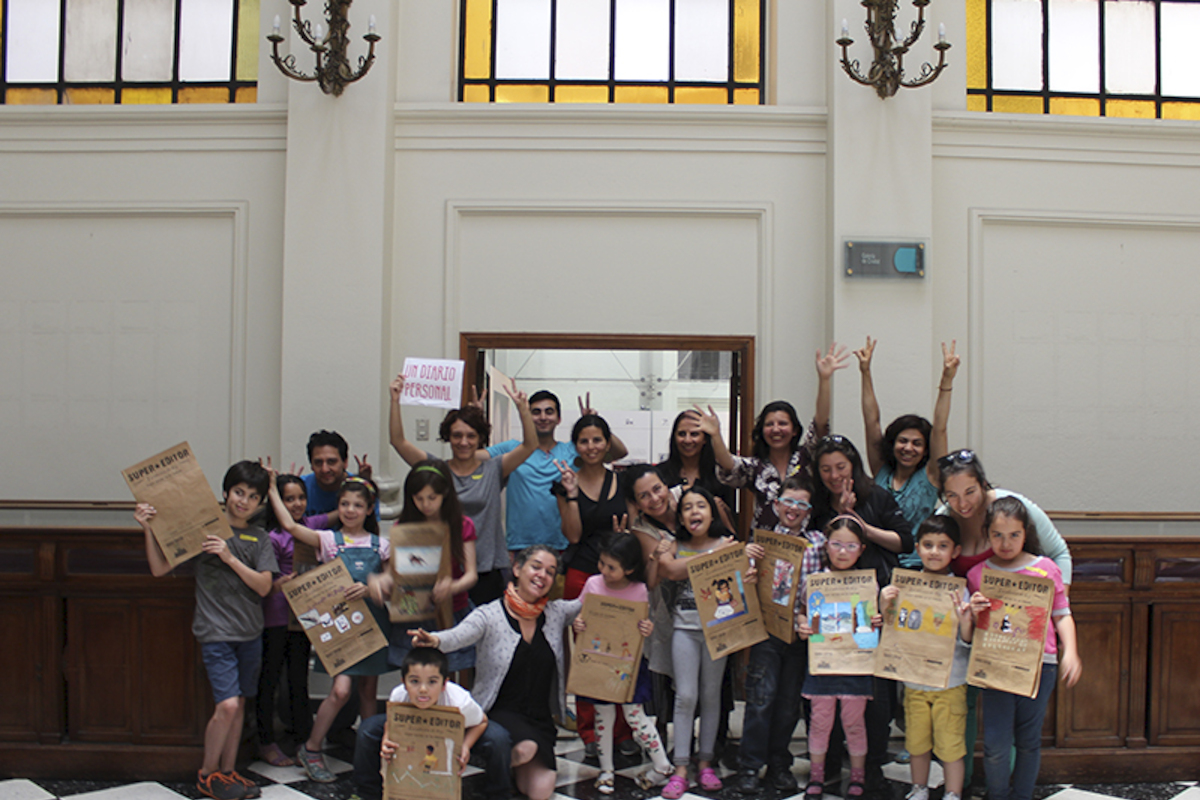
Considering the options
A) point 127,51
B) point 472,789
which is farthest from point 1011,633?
point 127,51

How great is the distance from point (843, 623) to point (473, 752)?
1.50 m

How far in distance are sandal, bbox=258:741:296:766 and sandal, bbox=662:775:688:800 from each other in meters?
1.63

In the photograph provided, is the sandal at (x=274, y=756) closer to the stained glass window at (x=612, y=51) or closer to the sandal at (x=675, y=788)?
the sandal at (x=675, y=788)

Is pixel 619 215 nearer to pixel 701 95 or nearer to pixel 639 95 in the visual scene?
pixel 639 95

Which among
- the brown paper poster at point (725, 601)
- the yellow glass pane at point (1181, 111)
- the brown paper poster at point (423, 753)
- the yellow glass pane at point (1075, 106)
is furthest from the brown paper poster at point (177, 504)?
the yellow glass pane at point (1181, 111)

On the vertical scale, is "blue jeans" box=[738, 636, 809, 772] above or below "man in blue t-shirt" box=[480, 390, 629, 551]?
below

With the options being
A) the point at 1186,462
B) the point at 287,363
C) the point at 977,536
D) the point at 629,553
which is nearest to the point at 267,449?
the point at 287,363

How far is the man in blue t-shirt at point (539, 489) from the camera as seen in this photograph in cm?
418

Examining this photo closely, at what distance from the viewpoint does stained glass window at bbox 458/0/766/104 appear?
538 centimetres

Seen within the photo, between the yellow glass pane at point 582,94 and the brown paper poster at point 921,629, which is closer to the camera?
the brown paper poster at point 921,629

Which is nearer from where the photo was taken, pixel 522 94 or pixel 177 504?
pixel 177 504

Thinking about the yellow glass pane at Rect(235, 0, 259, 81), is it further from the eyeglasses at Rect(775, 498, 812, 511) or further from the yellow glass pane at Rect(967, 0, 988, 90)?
the yellow glass pane at Rect(967, 0, 988, 90)

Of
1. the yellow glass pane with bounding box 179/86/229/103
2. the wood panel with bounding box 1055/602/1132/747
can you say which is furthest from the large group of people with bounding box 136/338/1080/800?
the yellow glass pane with bounding box 179/86/229/103

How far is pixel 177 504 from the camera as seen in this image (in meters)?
3.50
